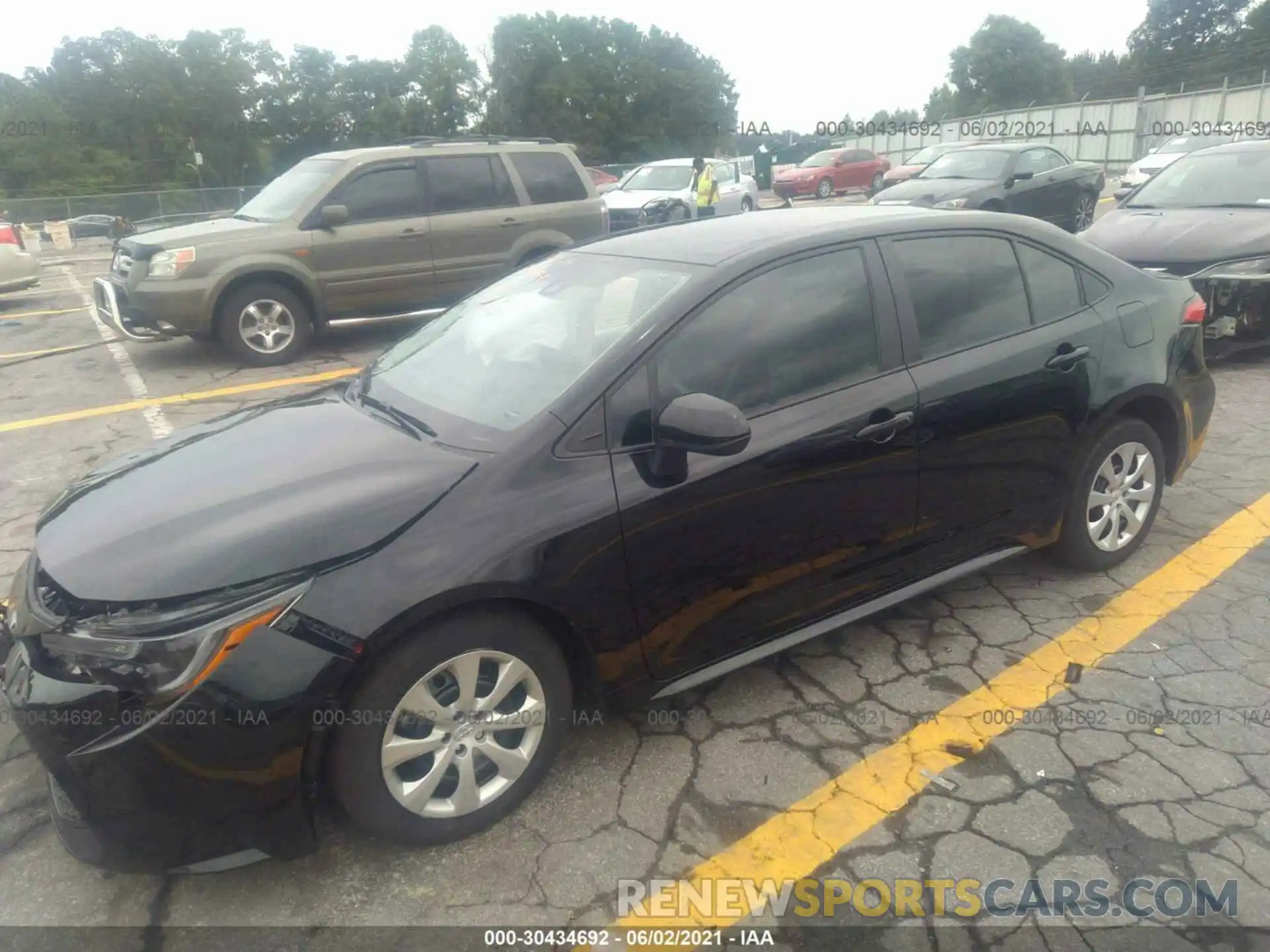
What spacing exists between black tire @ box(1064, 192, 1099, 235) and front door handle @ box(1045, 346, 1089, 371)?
1176 cm

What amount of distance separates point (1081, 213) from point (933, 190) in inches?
158

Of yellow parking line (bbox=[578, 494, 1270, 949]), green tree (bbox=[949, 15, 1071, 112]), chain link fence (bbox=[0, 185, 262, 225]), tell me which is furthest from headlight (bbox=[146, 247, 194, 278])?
green tree (bbox=[949, 15, 1071, 112])

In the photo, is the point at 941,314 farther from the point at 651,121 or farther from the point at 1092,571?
the point at 651,121

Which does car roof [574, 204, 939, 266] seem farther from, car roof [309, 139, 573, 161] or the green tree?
the green tree

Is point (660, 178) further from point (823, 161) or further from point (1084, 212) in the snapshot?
point (823, 161)

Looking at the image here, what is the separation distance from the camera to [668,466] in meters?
2.71

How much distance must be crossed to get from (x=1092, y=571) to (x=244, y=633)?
338 centimetres

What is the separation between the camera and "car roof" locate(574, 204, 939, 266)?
3.20 m

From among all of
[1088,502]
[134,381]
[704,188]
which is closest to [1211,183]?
[1088,502]

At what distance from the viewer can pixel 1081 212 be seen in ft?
49.2

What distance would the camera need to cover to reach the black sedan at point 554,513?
226 centimetres

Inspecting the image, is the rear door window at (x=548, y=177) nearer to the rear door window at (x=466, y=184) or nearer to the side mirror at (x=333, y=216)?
the rear door window at (x=466, y=184)

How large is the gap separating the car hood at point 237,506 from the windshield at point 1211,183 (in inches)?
293

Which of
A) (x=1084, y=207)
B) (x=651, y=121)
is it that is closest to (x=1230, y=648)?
(x=1084, y=207)
